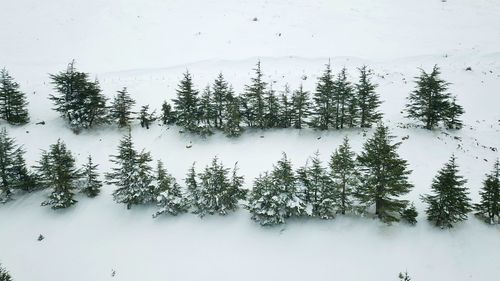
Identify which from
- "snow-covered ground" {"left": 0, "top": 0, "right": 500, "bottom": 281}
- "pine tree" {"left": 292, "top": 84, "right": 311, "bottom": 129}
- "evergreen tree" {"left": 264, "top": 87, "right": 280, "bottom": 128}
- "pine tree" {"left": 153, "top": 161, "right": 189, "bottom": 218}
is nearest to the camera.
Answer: "snow-covered ground" {"left": 0, "top": 0, "right": 500, "bottom": 281}

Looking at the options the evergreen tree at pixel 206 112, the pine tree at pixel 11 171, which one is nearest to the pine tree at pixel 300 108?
the evergreen tree at pixel 206 112

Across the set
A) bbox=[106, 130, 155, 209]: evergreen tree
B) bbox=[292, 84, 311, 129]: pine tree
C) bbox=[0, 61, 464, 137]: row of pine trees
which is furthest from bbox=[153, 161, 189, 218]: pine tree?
bbox=[292, 84, 311, 129]: pine tree

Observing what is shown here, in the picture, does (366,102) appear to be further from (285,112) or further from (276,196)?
(276,196)

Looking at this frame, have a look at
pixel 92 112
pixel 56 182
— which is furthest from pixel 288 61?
pixel 56 182

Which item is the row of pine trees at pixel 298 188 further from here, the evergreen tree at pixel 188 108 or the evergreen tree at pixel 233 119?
the evergreen tree at pixel 188 108

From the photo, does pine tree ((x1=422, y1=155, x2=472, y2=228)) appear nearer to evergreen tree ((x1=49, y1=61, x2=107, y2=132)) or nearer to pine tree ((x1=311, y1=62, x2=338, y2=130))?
pine tree ((x1=311, y1=62, x2=338, y2=130))

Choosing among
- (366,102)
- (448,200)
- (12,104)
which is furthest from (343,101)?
(12,104)
